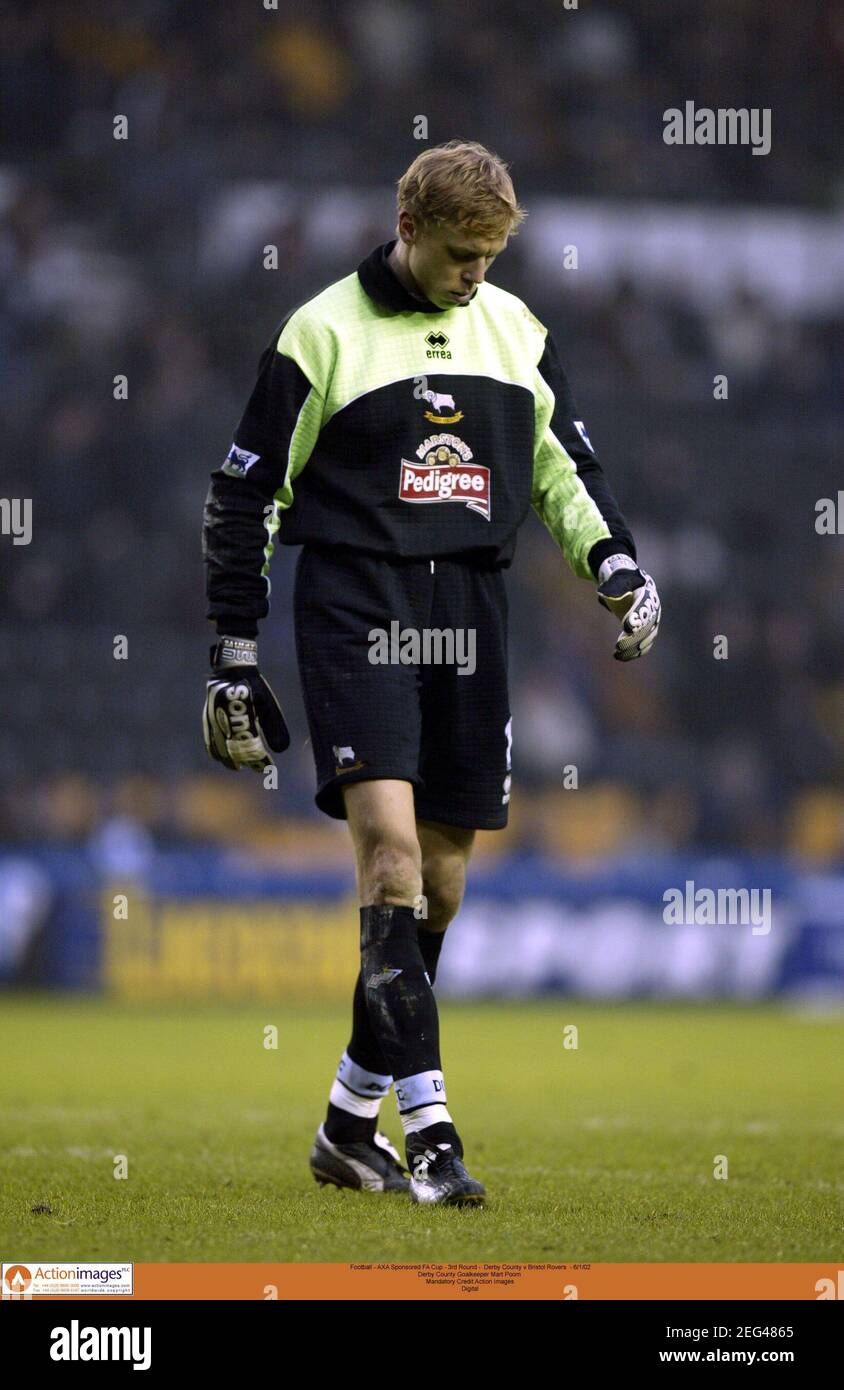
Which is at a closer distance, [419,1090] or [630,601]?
[419,1090]

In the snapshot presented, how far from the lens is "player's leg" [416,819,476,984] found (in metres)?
4.45

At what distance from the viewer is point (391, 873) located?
4047 millimetres

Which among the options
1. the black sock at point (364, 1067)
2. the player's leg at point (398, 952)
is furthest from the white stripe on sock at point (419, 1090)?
the black sock at point (364, 1067)

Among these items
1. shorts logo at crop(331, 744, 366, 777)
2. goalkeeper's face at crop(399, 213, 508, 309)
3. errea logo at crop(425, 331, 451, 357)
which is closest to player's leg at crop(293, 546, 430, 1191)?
shorts logo at crop(331, 744, 366, 777)

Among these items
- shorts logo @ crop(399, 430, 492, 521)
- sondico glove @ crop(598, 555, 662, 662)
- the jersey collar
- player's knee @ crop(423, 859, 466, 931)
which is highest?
the jersey collar

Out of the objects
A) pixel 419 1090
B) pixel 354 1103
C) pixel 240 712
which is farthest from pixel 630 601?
pixel 354 1103

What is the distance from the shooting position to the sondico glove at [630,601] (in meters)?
4.34

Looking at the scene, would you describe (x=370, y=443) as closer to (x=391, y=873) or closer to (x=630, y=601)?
(x=630, y=601)

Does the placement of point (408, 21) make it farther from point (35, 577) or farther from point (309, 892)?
point (309, 892)

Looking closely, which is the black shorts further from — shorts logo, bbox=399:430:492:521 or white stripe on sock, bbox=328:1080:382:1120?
white stripe on sock, bbox=328:1080:382:1120

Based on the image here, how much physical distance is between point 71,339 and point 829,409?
6597mm

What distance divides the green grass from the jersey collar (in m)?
1.97

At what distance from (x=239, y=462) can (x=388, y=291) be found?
514mm

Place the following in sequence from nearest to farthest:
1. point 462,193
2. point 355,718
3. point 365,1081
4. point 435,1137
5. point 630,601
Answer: point 435,1137, point 462,193, point 355,718, point 630,601, point 365,1081
